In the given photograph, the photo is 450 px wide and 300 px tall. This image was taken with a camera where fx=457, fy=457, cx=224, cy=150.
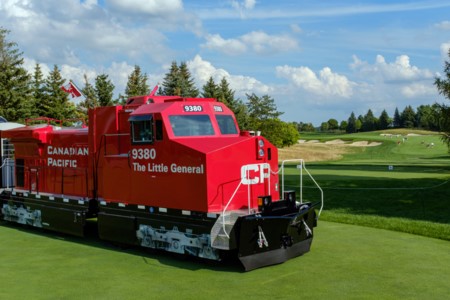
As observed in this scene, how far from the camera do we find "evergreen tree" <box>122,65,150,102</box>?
48781 millimetres

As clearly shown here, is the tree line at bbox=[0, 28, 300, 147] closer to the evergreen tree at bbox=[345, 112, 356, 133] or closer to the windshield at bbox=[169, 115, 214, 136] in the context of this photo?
the windshield at bbox=[169, 115, 214, 136]

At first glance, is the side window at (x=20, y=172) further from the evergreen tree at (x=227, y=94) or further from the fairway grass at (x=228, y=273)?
the evergreen tree at (x=227, y=94)

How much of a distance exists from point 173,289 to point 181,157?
2586mm

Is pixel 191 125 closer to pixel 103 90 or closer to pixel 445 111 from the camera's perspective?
pixel 445 111

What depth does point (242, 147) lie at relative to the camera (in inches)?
357

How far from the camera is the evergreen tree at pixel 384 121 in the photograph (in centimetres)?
14100

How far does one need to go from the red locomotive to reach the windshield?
22 mm

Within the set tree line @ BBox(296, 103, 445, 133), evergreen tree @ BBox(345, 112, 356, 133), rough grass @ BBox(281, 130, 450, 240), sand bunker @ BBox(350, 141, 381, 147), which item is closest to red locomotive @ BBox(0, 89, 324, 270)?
rough grass @ BBox(281, 130, 450, 240)

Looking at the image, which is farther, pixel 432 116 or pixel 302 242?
pixel 432 116

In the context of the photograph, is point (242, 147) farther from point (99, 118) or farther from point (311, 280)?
point (99, 118)

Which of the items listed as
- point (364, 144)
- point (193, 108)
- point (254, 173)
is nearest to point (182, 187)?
point (254, 173)

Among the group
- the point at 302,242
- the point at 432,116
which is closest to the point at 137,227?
the point at 302,242

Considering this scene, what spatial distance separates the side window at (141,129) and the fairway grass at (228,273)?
247cm

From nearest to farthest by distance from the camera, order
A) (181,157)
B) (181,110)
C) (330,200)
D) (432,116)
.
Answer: (181,157) → (181,110) → (330,200) → (432,116)
